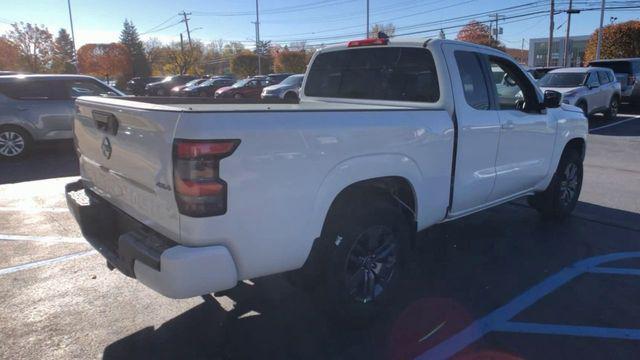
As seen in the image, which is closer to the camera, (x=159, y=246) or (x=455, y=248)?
(x=159, y=246)

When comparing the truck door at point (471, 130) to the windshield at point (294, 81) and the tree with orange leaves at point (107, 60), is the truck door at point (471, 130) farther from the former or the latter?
the tree with orange leaves at point (107, 60)

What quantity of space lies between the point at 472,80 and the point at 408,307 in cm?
197

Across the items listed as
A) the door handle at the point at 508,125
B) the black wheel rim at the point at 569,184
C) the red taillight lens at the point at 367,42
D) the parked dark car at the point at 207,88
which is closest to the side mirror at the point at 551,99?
the door handle at the point at 508,125

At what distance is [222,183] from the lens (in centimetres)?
235

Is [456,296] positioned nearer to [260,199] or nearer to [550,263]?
[550,263]

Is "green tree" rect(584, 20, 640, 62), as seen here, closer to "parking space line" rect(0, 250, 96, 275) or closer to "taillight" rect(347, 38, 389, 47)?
"taillight" rect(347, 38, 389, 47)

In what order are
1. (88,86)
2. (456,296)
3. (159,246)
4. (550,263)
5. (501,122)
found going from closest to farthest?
(159,246) → (456,296) → (501,122) → (550,263) → (88,86)

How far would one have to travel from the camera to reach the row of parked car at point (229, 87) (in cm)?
2177

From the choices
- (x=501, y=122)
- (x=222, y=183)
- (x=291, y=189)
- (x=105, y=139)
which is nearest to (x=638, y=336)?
(x=501, y=122)

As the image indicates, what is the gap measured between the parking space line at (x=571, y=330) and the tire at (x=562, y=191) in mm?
2419

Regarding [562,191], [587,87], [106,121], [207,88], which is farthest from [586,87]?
[207,88]

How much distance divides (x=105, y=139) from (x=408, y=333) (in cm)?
241

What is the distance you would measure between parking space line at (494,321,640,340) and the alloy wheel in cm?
956

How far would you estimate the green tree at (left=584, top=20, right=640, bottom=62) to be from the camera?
3679 cm
